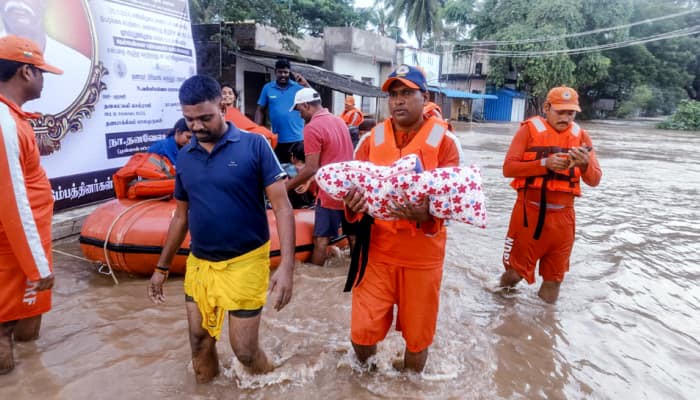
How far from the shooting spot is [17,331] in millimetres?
3211

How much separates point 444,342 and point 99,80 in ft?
15.5

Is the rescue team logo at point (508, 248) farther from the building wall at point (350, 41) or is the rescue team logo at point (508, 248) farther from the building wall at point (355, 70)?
the building wall at point (350, 41)

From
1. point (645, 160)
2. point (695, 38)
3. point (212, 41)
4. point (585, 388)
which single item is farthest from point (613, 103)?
point (585, 388)

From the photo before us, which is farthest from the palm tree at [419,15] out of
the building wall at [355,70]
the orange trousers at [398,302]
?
the orange trousers at [398,302]

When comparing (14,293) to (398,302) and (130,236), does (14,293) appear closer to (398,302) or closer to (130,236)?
(130,236)

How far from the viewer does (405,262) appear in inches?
104

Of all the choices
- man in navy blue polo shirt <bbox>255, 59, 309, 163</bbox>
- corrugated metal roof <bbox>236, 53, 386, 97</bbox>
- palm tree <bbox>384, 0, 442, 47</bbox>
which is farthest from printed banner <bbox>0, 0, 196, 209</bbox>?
palm tree <bbox>384, 0, 442, 47</bbox>

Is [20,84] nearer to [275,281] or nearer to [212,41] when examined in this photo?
[275,281]

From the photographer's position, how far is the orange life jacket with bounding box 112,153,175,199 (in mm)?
4539

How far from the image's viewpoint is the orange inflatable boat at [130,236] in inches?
163

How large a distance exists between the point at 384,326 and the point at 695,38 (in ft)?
156

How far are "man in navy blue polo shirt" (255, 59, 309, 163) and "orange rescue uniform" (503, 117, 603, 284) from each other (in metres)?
2.97

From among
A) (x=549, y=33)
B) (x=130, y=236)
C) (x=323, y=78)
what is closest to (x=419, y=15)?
(x=549, y=33)

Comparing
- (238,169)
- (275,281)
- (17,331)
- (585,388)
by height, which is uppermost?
(238,169)
